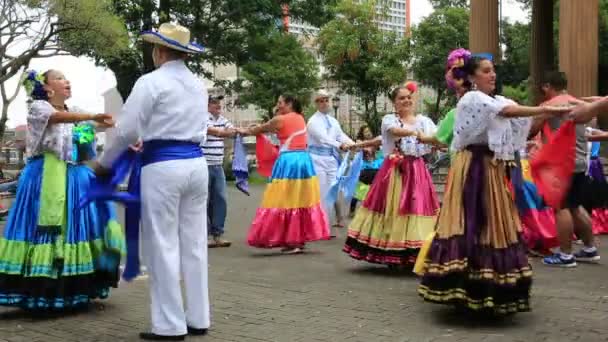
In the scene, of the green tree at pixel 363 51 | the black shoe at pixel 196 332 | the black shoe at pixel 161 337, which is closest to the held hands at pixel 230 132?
the black shoe at pixel 196 332

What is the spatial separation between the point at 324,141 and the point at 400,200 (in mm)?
2923

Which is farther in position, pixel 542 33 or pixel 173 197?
pixel 542 33

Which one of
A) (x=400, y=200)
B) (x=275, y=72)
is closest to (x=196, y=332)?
(x=400, y=200)

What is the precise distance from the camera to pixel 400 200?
24.5 ft

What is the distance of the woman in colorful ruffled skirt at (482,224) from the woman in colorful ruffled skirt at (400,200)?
1.80 meters

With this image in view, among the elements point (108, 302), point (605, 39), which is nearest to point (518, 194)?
point (108, 302)

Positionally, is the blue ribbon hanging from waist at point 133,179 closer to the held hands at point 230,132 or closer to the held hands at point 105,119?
the held hands at point 105,119

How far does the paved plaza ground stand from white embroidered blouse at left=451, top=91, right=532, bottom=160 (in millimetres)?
1295

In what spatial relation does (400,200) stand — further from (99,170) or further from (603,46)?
(603,46)

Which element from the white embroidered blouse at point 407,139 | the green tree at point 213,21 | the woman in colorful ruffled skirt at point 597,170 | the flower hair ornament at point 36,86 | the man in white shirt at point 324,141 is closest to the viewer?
the flower hair ornament at point 36,86

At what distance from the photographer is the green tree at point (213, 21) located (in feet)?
90.8

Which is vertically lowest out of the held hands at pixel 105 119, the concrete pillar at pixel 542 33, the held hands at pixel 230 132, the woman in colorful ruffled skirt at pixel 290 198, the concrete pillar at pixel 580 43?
the woman in colorful ruffled skirt at pixel 290 198

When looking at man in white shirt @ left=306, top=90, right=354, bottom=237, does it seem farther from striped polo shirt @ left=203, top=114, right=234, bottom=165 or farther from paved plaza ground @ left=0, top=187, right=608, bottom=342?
paved plaza ground @ left=0, top=187, right=608, bottom=342

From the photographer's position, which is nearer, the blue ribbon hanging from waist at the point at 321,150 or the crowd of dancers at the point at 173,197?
the crowd of dancers at the point at 173,197
